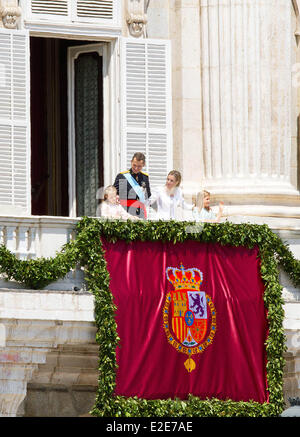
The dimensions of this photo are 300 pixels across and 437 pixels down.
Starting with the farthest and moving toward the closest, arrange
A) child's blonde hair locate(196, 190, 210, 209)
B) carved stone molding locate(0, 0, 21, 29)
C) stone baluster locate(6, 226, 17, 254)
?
1. carved stone molding locate(0, 0, 21, 29)
2. child's blonde hair locate(196, 190, 210, 209)
3. stone baluster locate(6, 226, 17, 254)

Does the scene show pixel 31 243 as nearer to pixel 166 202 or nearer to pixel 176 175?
pixel 166 202

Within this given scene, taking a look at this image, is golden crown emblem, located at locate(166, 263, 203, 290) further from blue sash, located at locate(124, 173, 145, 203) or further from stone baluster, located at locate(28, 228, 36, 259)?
stone baluster, located at locate(28, 228, 36, 259)

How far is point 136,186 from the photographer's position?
1351 inches

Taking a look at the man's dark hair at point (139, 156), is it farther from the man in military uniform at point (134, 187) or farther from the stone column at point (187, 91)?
the stone column at point (187, 91)

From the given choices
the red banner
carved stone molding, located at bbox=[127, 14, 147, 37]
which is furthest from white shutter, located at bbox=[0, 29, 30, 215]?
the red banner

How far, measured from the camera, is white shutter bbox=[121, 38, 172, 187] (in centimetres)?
3603

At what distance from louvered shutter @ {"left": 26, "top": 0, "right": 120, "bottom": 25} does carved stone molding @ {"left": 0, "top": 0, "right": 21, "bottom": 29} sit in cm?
19

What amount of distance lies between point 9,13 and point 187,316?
5453 millimetres

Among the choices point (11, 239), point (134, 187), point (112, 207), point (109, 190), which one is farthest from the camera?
point (134, 187)

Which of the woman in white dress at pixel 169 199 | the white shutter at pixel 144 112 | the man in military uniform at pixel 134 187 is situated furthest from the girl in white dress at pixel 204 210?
the white shutter at pixel 144 112

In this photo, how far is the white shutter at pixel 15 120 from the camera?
3478cm

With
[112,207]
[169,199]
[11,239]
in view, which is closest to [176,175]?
[169,199]
